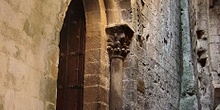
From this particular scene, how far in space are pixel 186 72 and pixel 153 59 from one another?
195 cm

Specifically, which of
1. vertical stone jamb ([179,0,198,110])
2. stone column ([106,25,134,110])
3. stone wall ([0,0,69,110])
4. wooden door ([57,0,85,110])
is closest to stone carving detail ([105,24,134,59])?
stone column ([106,25,134,110])

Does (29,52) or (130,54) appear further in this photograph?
(130,54)

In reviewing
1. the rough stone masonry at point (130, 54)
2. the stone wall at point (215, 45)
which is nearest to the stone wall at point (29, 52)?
the rough stone masonry at point (130, 54)

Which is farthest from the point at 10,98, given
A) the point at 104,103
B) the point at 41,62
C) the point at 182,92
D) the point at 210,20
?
the point at 210,20

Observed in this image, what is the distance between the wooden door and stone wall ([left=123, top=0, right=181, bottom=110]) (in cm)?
56

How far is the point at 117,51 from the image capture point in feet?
15.7

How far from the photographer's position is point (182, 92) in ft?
23.7

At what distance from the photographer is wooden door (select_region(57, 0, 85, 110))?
470 centimetres

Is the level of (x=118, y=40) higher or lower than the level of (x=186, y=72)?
higher

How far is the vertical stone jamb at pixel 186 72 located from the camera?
7.22 meters

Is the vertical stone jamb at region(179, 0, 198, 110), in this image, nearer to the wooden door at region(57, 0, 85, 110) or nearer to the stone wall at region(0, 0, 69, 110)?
the wooden door at region(57, 0, 85, 110)

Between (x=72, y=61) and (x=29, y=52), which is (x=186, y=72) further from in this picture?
(x=29, y=52)

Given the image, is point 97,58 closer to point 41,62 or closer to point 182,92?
point 41,62

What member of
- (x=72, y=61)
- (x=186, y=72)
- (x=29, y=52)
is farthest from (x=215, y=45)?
(x=29, y=52)
